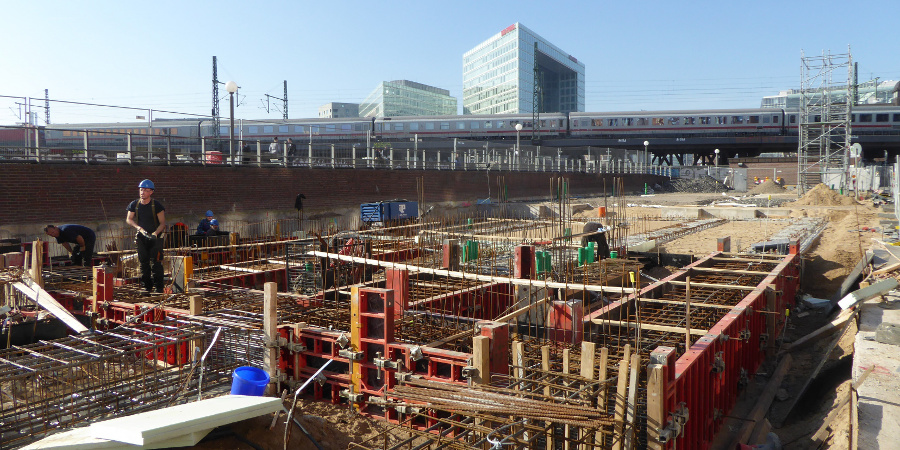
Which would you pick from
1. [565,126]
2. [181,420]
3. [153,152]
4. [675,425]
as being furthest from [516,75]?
[181,420]

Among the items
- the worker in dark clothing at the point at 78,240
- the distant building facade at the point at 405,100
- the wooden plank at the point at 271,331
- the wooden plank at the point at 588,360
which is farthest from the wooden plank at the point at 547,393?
the distant building facade at the point at 405,100

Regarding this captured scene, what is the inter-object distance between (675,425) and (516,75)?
91205mm

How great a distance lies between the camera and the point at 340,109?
115 meters

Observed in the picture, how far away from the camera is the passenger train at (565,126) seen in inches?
1645

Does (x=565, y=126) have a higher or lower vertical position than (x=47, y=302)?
higher

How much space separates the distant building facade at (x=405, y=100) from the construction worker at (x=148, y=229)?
274 feet

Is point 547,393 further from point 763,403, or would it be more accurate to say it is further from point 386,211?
point 386,211

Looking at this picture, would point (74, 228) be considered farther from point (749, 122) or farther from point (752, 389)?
point (749, 122)

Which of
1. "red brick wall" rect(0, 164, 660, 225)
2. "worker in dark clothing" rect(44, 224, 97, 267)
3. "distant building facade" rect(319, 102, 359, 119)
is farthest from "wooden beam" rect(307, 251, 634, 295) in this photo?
"distant building facade" rect(319, 102, 359, 119)

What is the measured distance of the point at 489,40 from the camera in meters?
102

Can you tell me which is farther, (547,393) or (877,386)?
(877,386)

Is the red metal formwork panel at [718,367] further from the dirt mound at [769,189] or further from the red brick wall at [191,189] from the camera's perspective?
the dirt mound at [769,189]

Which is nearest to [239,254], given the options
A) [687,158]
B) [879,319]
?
[879,319]

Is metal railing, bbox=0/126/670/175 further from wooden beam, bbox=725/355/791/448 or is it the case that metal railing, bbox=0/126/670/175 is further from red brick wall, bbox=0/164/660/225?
wooden beam, bbox=725/355/791/448
